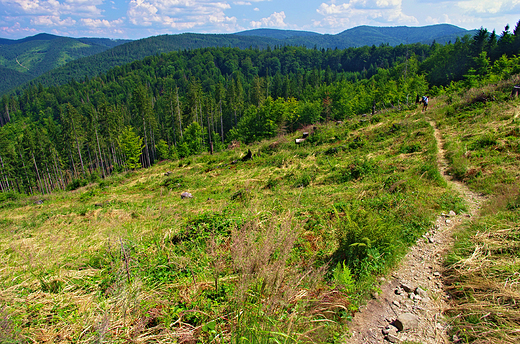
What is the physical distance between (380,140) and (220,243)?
13198 mm

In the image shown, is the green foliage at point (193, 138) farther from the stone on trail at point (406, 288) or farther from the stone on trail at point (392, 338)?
the stone on trail at point (392, 338)

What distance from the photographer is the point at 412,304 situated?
12.2ft

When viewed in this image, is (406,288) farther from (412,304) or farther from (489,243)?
(489,243)

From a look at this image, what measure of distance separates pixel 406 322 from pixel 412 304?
0.42m

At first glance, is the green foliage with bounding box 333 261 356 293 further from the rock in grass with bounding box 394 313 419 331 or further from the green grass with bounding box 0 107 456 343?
the rock in grass with bounding box 394 313 419 331

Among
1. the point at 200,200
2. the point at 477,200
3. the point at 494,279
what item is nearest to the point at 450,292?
the point at 494,279

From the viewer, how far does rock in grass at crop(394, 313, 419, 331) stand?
3347 mm

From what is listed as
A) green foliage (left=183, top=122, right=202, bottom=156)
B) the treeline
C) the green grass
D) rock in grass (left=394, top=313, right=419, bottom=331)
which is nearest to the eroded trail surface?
rock in grass (left=394, top=313, right=419, bottom=331)

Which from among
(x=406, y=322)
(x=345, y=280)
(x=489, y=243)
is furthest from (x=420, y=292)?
(x=489, y=243)

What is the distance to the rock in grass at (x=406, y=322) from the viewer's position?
335 cm

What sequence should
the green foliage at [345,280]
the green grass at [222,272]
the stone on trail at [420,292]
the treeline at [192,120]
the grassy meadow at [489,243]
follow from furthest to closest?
1. the treeline at [192,120]
2. the stone on trail at [420,292]
3. the green foliage at [345,280]
4. the grassy meadow at [489,243]
5. the green grass at [222,272]

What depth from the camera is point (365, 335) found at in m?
3.27

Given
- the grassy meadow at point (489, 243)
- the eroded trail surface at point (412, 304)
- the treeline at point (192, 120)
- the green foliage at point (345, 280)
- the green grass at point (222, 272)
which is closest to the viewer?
the green grass at point (222, 272)

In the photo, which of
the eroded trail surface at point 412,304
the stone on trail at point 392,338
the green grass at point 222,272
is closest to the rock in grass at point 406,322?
the eroded trail surface at point 412,304
